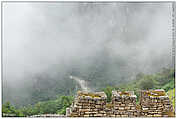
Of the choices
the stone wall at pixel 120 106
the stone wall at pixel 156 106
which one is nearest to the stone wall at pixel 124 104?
the stone wall at pixel 120 106

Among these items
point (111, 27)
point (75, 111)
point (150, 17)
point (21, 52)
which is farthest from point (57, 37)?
point (75, 111)

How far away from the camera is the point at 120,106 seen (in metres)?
1.79

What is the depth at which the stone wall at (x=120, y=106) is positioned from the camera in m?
1.73

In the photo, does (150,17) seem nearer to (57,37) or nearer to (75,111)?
(57,37)

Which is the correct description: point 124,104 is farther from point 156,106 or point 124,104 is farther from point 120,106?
point 156,106

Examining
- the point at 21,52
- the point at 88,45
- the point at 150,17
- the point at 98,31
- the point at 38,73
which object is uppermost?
the point at 150,17

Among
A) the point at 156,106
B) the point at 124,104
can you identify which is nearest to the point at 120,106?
the point at 124,104

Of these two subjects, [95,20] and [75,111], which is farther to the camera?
[95,20]

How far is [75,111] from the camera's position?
1760 millimetres

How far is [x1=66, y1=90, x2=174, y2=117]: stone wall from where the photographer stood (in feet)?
5.69

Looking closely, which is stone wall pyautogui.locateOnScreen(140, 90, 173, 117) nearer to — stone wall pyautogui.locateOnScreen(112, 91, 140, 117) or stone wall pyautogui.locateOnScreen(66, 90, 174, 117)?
stone wall pyautogui.locateOnScreen(66, 90, 174, 117)

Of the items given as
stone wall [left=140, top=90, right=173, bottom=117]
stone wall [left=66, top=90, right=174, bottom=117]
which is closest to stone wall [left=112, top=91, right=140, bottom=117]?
stone wall [left=66, top=90, right=174, bottom=117]

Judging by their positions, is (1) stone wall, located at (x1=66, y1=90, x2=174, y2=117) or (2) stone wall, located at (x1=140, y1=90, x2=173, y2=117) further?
(2) stone wall, located at (x1=140, y1=90, x2=173, y2=117)

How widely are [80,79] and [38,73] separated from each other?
6.66 feet
